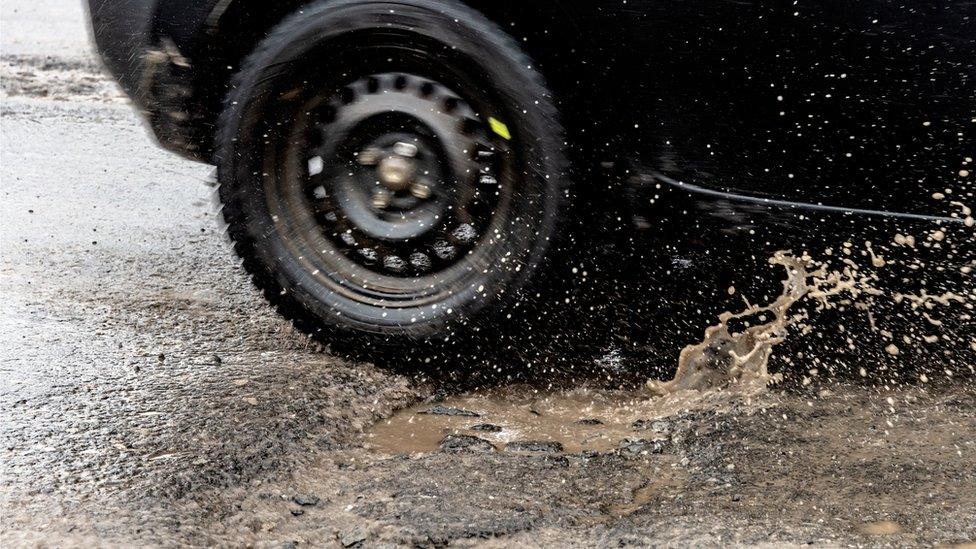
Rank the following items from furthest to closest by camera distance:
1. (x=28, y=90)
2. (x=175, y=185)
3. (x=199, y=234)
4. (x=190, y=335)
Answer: (x=28, y=90), (x=175, y=185), (x=199, y=234), (x=190, y=335)

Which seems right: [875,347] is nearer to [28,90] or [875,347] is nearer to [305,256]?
[305,256]

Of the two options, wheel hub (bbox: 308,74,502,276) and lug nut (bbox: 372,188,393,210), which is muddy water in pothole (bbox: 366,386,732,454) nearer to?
wheel hub (bbox: 308,74,502,276)

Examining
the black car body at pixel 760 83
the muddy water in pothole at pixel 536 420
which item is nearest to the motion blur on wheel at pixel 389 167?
the black car body at pixel 760 83

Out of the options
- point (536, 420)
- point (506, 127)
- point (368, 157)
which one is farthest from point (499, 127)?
point (536, 420)

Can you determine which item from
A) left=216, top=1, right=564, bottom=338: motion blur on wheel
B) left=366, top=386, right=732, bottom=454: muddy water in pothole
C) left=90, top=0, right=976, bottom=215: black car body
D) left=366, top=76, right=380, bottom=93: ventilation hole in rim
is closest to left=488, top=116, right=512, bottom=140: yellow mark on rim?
left=216, top=1, right=564, bottom=338: motion blur on wheel

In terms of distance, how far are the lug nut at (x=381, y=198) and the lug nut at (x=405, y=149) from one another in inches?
4.8

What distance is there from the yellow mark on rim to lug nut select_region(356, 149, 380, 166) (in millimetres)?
356

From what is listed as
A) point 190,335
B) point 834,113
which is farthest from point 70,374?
point 834,113

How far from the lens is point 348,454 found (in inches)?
97.0

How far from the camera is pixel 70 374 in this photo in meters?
2.89

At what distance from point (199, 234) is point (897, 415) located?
273cm

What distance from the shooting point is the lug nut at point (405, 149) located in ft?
9.32

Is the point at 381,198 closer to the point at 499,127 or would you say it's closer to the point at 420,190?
the point at 420,190

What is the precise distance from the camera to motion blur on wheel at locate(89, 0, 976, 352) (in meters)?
2.47
